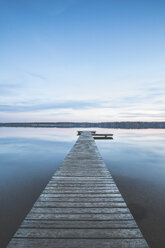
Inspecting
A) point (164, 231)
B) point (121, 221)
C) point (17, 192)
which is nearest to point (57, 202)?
point (121, 221)

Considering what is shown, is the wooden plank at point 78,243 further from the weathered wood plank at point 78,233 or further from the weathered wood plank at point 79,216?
the weathered wood plank at point 79,216

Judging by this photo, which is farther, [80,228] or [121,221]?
[121,221]

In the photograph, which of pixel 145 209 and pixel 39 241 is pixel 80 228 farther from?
pixel 145 209

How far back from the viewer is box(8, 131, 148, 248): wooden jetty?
215 cm

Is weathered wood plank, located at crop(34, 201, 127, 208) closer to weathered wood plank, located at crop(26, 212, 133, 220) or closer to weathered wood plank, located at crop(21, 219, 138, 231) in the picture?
weathered wood plank, located at crop(26, 212, 133, 220)

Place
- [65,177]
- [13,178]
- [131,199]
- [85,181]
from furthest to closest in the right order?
[13,178] < [131,199] < [65,177] < [85,181]

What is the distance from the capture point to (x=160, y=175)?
8.84 m

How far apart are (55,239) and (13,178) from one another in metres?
7.04

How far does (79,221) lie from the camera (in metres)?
2.60

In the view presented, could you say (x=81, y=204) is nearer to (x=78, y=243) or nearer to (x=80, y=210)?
(x=80, y=210)

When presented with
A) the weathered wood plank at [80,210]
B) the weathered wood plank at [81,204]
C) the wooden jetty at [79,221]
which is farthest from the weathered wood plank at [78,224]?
the weathered wood plank at [81,204]

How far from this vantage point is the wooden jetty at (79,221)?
7.05 ft

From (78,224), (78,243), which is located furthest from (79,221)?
(78,243)

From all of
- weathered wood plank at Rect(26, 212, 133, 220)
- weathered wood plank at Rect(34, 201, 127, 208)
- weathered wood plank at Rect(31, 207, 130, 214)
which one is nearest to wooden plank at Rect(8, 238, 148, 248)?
weathered wood plank at Rect(26, 212, 133, 220)
